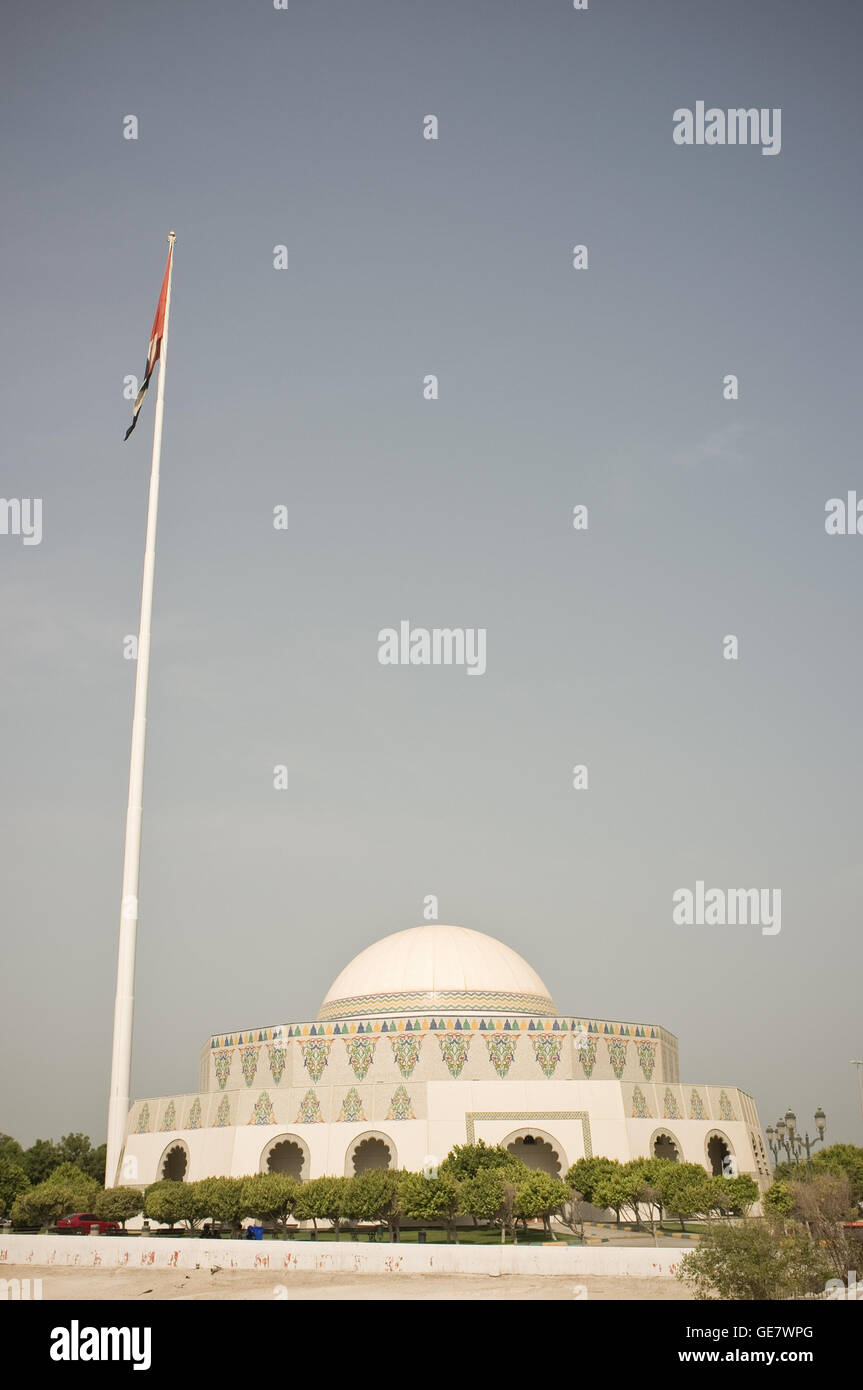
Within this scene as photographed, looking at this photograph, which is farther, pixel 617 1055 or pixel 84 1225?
pixel 617 1055

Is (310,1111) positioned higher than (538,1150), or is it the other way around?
(310,1111)

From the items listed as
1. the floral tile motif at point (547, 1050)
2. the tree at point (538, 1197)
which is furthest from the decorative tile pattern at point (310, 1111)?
the tree at point (538, 1197)

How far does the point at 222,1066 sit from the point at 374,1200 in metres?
13.4

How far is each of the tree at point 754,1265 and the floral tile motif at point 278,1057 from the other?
21.1 m

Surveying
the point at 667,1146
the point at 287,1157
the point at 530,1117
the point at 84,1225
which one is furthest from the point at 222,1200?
the point at 667,1146

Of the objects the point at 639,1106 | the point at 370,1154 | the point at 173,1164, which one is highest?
the point at 639,1106

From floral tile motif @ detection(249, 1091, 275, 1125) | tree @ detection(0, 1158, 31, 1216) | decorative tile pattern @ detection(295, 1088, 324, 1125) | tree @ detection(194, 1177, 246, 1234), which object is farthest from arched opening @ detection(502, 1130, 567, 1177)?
tree @ detection(0, 1158, 31, 1216)

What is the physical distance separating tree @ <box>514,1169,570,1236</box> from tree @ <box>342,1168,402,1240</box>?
3.01m

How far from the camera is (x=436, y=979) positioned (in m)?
42.2

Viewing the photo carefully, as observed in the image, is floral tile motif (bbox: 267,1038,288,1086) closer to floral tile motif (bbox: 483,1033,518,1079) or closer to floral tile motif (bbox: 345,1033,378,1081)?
floral tile motif (bbox: 345,1033,378,1081)

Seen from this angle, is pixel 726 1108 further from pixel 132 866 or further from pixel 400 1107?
pixel 132 866

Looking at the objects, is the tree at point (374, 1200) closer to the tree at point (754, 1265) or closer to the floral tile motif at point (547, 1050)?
the floral tile motif at point (547, 1050)

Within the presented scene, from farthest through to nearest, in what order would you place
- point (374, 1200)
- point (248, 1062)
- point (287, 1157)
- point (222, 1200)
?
1. point (248, 1062)
2. point (287, 1157)
3. point (222, 1200)
4. point (374, 1200)
